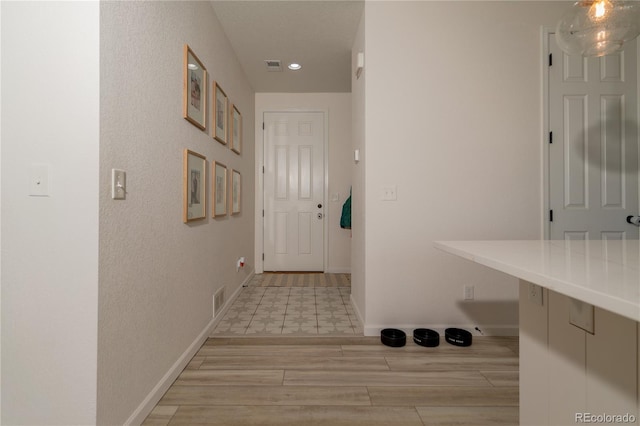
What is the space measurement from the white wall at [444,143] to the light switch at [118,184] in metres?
1.58

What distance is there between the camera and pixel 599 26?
4.33ft

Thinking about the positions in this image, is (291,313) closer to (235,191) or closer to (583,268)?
(235,191)

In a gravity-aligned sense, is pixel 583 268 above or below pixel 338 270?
above

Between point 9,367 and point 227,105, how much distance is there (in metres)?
2.38

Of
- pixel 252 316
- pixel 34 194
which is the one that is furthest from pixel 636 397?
pixel 252 316

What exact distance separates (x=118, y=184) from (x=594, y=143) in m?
3.08

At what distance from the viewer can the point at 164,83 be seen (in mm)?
1645

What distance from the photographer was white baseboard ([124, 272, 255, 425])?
4.57 feet

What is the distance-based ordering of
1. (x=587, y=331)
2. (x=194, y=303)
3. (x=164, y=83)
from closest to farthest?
(x=587, y=331) → (x=164, y=83) → (x=194, y=303)

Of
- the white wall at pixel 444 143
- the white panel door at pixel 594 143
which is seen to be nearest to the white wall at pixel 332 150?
the white wall at pixel 444 143

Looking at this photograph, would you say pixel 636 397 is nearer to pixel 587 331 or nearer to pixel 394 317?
pixel 587 331

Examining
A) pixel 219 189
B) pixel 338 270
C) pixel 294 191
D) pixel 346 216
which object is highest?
pixel 294 191

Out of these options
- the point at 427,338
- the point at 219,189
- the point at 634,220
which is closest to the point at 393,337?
the point at 427,338

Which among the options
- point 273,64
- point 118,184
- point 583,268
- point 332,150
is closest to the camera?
point 583,268
